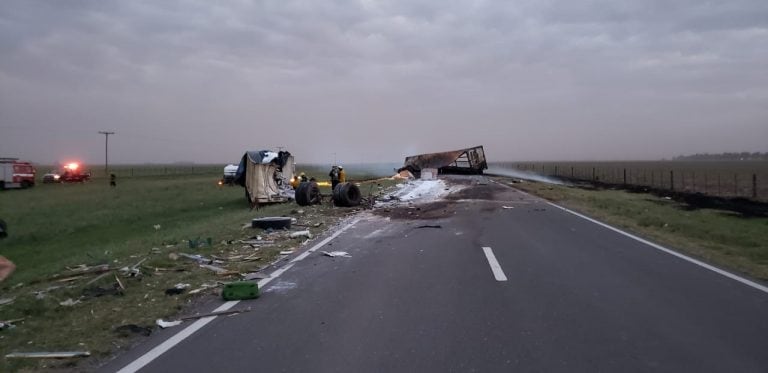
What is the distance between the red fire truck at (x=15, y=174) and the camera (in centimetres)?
4862

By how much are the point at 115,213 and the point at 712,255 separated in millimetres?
25325

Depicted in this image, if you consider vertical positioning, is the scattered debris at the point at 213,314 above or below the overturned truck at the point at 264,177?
below

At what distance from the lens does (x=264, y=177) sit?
2666 cm

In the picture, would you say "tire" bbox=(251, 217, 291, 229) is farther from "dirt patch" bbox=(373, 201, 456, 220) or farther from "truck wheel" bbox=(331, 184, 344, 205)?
"truck wheel" bbox=(331, 184, 344, 205)

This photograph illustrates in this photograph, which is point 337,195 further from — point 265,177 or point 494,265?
point 494,265

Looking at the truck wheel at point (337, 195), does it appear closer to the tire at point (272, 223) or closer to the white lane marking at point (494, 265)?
the tire at point (272, 223)

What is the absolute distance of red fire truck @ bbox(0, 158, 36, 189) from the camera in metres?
48.6

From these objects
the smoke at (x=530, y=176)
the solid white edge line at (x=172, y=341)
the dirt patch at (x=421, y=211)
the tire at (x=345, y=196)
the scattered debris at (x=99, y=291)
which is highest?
the smoke at (x=530, y=176)

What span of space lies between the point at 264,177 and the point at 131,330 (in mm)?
21220

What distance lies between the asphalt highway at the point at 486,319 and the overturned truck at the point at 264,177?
16.6 metres

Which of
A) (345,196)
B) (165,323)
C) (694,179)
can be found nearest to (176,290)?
(165,323)

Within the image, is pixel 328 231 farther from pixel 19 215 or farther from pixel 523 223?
pixel 19 215

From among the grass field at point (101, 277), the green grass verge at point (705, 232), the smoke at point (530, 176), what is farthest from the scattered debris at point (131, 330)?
the smoke at point (530, 176)

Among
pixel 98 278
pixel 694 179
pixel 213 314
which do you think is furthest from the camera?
pixel 694 179
